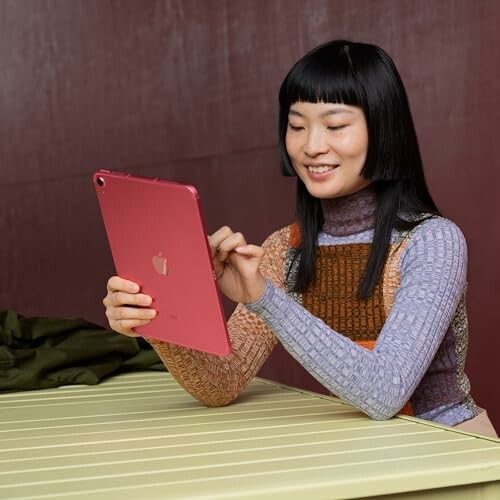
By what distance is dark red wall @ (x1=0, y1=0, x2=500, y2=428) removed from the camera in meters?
3.30

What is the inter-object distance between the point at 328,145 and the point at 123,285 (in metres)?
0.49

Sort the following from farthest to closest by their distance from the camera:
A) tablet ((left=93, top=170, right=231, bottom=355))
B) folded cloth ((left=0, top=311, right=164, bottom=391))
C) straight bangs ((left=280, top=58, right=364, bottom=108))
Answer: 1. folded cloth ((left=0, top=311, right=164, bottom=391))
2. straight bangs ((left=280, top=58, right=364, bottom=108))
3. tablet ((left=93, top=170, right=231, bottom=355))

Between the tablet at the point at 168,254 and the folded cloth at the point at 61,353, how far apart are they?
0.56 meters

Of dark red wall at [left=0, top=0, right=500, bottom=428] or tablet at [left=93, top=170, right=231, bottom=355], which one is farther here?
dark red wall at [left=0, top=0, right=500, bottom=428]

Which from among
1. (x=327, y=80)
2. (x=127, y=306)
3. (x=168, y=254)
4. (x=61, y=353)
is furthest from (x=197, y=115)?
(x=168, y=254)

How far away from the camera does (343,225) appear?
81.5 inches

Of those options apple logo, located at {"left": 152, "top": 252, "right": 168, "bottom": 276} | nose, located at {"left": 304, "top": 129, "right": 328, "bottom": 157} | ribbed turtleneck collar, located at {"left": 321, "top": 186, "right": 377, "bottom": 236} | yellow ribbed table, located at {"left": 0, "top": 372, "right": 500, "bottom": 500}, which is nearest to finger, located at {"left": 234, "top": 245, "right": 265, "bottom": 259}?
apple logo, located at {"left": 152, "top": 252, "right": 168, "bottom": 276}

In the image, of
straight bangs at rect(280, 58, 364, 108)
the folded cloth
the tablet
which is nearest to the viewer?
the tablet

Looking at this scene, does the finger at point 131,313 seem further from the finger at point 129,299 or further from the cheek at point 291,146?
the cheek at point 291,146

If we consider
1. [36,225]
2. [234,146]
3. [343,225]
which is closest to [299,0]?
[234,146]

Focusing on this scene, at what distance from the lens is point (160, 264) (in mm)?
1559

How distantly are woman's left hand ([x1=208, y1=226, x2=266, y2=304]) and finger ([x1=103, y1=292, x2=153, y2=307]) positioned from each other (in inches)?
4.4

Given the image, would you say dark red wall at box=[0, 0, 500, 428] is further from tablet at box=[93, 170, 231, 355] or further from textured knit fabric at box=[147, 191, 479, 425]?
tablet at box=[93, 170, 231, 355]

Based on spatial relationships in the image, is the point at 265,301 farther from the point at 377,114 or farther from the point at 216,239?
the point at 377,114
